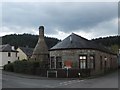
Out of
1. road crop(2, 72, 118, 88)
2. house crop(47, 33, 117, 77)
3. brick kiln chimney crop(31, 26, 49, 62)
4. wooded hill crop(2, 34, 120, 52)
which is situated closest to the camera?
road crop(2, 72, 118, 88)

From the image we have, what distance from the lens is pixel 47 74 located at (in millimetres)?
36781

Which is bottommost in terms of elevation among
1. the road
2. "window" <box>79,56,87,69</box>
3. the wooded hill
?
the road

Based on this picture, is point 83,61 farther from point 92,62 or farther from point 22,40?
point 22,40

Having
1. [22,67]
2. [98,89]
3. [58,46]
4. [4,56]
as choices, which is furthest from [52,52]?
[4,56]

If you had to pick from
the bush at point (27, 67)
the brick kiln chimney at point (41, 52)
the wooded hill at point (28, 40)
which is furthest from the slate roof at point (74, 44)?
the wooded hill at point (28, 40)

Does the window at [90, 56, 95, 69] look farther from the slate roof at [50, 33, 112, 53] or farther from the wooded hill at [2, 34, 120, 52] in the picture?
the wooded hill at [2, 34, 120, 52]

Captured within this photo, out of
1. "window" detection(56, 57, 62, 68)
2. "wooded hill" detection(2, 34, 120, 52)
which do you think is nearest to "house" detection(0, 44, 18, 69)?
"window" detection(56, 57, 62, 68)

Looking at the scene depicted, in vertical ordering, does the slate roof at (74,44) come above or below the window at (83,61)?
above

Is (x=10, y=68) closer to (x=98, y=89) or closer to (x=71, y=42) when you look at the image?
(x=71, y=42)

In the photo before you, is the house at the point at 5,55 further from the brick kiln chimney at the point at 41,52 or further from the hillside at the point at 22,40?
the hillside at the point at 22,40

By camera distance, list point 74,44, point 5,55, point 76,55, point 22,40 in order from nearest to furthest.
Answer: point 76,55, point 74,44, point 5,55, point 22,40

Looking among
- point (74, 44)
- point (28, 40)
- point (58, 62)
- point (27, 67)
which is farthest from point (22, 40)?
point (74, 44)

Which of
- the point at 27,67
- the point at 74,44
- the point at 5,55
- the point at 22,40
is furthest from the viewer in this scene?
the point at 22,40

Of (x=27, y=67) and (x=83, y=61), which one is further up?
(x=83, y=61)
